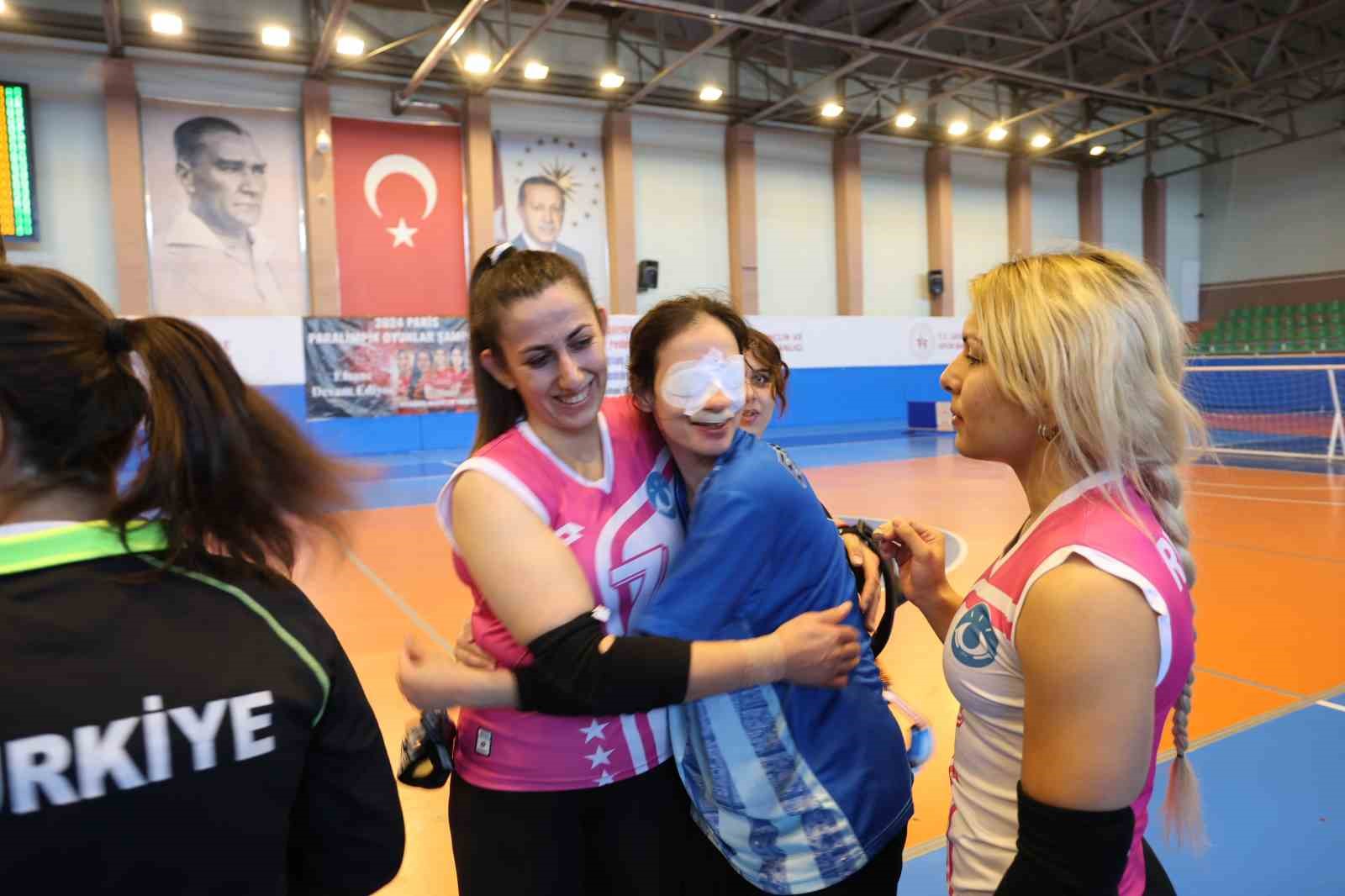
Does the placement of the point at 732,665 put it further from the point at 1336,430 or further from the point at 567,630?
the point at 1336,430

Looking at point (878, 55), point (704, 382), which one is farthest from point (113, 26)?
point (704, 382)

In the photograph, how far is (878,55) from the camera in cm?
1217

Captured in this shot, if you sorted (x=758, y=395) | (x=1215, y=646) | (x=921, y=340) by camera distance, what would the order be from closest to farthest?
1. (x=758, y=395)
2. (x=1215, y=646)
3. (x=921, y=340)

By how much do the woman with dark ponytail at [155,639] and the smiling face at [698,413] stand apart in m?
0.58

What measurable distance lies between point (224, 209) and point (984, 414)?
12875mm

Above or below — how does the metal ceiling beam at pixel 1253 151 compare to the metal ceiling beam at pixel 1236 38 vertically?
below

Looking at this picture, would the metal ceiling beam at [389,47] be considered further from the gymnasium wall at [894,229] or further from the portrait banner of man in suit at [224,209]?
the gymnasium wall at [894,229]

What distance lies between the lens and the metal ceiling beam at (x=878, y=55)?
10972 millimetres

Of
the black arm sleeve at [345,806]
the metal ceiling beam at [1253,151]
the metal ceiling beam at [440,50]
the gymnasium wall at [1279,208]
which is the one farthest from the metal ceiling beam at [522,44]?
the gymnasium wall at [1279,208]

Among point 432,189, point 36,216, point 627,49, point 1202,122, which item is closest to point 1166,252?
point 1202,122

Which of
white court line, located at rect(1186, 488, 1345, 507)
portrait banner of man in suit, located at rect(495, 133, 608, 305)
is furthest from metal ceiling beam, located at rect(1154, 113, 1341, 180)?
white court line, located at rect(1186, 488, 1345, 507)

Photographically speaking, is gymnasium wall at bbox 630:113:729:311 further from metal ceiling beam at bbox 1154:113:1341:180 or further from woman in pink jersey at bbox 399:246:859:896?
woman in pink jersey at bbox 399:246:859:896

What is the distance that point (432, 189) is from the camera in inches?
511

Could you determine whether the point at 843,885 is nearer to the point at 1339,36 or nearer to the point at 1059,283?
the point at 1059,283
